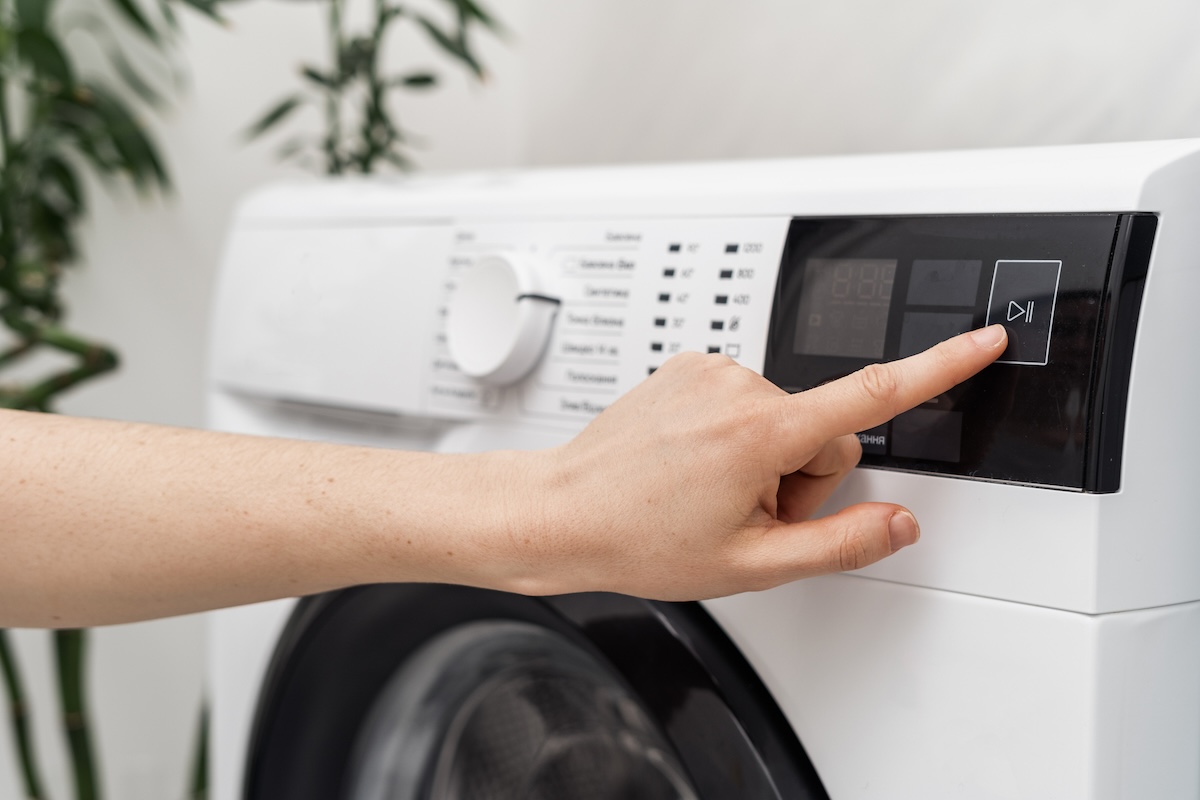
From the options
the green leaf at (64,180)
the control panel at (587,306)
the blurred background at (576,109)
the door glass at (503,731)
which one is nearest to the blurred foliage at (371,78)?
the blurred background at (576,109)

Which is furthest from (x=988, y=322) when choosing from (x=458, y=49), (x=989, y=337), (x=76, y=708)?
(x=76, y=708)

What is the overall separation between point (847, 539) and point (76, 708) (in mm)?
843

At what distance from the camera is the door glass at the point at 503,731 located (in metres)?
0.56

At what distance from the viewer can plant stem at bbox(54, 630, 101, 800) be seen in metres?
0.87

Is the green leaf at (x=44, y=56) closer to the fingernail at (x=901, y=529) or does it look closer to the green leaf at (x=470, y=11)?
the green leaf at (x=470, y=11)

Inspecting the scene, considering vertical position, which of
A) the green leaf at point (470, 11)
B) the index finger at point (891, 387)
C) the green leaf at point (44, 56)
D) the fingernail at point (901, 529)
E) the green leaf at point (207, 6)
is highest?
the green leaf at point (470, 11)

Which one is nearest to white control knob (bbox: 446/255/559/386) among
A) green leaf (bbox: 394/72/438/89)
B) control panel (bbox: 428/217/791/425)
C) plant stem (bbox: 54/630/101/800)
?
control panel (bbox: 428/217/791/425)

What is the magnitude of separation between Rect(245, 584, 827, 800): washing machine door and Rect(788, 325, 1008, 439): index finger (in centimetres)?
18

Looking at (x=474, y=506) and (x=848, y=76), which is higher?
(x=848, y=76)

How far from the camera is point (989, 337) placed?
32cm

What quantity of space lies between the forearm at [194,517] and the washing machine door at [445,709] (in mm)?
96

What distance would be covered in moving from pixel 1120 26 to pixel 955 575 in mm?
366

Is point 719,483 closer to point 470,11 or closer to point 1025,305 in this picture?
point 1025,305

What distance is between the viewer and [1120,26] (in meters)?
0.52
